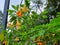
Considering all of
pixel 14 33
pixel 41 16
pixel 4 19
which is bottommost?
pixel 4 19

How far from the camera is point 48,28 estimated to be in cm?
106

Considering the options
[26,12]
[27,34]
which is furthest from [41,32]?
[26,12]

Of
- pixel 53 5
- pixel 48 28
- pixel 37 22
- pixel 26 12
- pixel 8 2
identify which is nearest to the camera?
pixel 48 28

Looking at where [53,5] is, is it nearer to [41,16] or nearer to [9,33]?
[41,16]

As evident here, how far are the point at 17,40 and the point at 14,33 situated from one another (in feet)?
0.25

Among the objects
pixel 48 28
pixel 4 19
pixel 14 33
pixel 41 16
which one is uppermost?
pixel 48 28

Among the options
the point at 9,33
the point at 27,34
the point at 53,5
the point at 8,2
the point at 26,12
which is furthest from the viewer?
the point at 8,2

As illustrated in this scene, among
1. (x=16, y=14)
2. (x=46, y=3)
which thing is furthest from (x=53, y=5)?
(x=16, y=14)

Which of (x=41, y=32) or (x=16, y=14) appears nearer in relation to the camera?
(x=41, y=32)

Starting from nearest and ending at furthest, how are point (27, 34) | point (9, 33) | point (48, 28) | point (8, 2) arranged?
point (48, 28) < point (27, 34) < point (9, 33) < point (8, 2)

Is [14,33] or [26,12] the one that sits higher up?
[26,12]

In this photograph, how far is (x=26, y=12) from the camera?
1799 millimetres

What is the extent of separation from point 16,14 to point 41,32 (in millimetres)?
762

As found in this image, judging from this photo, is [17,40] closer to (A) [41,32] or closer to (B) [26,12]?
(B) [26,12]
